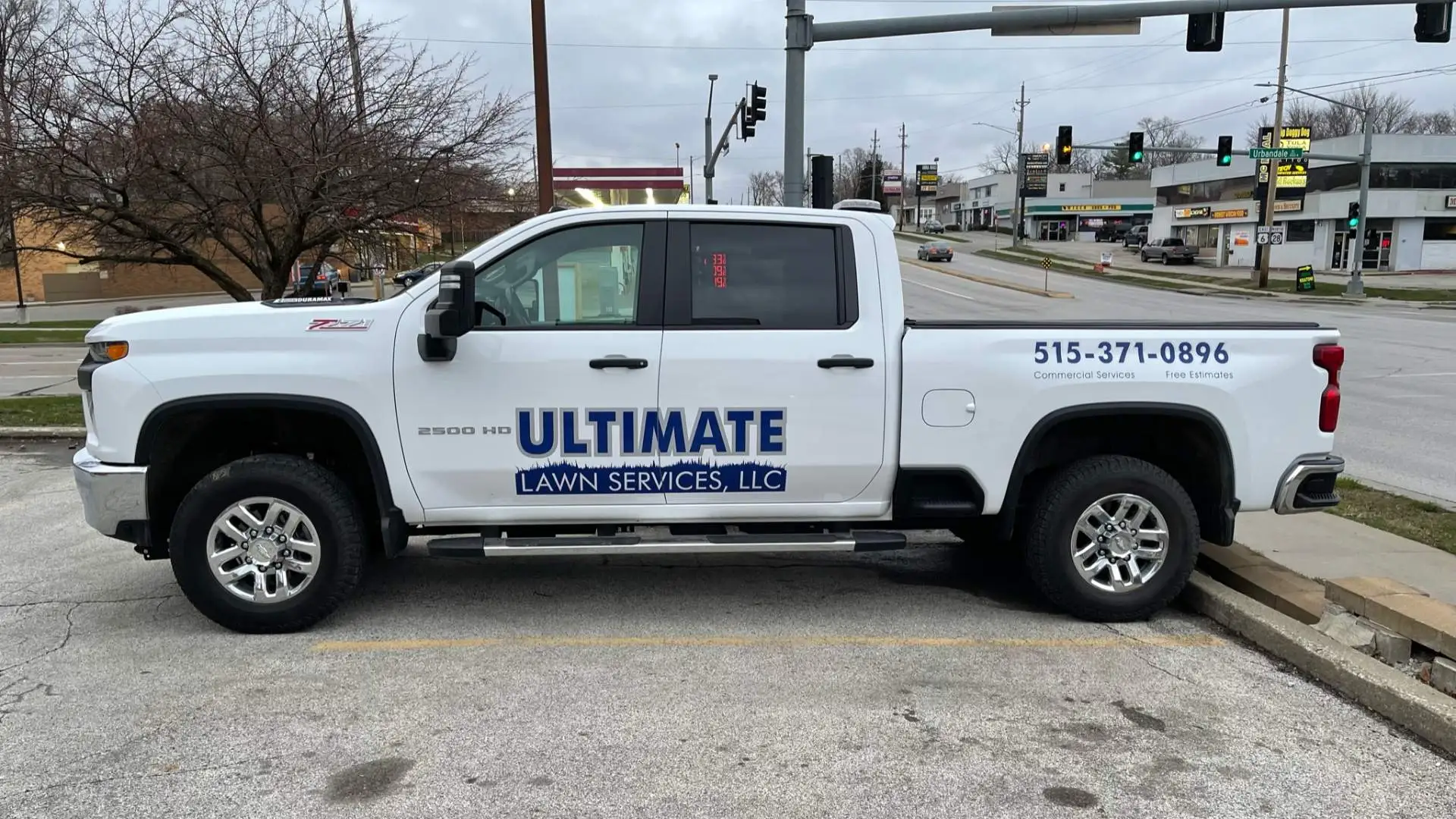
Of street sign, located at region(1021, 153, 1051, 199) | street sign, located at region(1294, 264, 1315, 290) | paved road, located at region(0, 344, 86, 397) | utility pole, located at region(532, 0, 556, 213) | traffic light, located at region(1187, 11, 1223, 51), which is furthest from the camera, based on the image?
street sign, located at region(1021, 153, 1051, 199)

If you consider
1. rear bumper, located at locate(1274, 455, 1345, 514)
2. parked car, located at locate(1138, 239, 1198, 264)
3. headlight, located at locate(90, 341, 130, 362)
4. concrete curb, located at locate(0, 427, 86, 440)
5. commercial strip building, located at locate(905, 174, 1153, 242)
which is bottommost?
concrete curb, located at locate(0, 427, 86, 440)

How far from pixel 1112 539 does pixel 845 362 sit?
1.63 m

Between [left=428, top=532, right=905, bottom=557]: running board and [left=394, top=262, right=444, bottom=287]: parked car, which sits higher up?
[left=394, top=262, right=444, bottom=287]: parked car

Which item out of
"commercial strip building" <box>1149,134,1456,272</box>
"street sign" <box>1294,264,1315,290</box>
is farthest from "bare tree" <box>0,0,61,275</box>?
"commercial strip building" <box>1149,134,1456,272</box>

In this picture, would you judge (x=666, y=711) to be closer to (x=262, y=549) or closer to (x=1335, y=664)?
(x=262, y=549)

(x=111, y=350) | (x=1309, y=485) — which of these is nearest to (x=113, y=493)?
(x=111, y=350)

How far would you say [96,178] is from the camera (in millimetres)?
11891

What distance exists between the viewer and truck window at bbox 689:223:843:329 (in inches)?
185

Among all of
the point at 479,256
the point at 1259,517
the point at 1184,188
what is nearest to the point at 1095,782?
the point at 479,256

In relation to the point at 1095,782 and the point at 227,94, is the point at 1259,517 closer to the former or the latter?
the point at 1095,782

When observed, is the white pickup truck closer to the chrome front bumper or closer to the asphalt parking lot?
the chrome front bumper

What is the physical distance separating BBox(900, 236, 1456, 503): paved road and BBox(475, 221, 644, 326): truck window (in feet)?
16.2

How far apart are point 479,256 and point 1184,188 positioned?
234 ft

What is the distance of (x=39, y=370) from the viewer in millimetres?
17109
